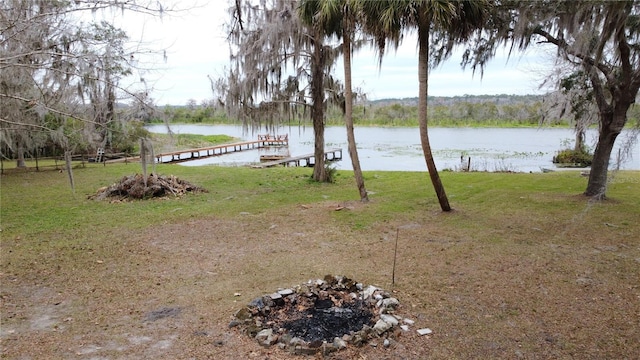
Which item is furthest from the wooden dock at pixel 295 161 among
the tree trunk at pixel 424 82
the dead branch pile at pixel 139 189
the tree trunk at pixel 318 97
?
the tree trunk at pixel 424 82

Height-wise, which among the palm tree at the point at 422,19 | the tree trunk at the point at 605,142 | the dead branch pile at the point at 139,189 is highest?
the palm tree at the point at 422,19

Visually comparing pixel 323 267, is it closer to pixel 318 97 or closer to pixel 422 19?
pixel 422 19

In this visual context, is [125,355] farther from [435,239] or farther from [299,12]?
[299,12]

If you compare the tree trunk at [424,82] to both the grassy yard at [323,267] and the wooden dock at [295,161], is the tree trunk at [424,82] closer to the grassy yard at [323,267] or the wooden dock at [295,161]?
the grassy yard at [323,267]

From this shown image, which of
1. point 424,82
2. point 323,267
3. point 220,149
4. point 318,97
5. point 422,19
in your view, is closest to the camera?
point 323,267

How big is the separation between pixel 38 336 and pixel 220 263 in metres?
2.48

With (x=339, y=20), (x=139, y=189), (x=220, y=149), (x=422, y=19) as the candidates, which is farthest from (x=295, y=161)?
(x=422, y=19)

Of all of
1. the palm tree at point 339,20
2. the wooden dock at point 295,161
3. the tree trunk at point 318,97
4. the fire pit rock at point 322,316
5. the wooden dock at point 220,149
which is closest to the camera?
the fire pit rock at point 322,316

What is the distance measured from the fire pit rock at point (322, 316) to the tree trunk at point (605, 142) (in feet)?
20.6

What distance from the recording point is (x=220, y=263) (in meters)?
6.16

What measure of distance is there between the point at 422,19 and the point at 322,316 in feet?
18.0

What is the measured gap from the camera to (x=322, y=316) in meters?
4.28

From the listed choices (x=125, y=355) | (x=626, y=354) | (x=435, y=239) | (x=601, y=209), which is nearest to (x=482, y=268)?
(x=435, y=239)

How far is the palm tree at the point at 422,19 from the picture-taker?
23.1ft
